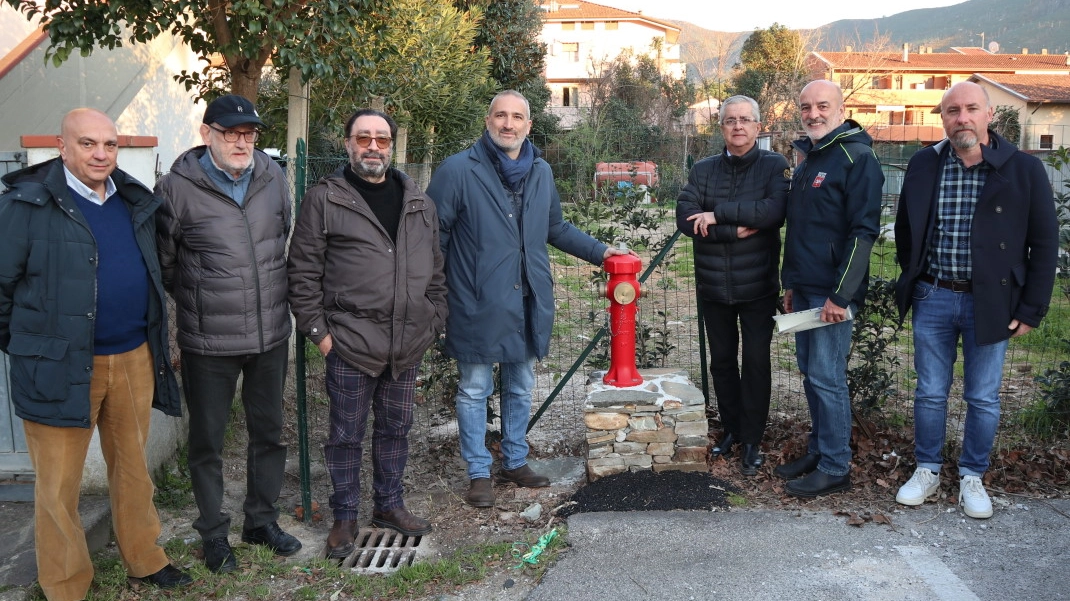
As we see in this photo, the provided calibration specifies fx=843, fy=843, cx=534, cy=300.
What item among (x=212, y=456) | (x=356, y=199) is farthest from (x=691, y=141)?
(x=212, y=456)

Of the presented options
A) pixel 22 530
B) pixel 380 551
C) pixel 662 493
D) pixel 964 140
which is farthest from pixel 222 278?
pixel 964 140

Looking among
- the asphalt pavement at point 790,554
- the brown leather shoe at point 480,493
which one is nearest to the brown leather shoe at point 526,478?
the brown leather shoe at point 480,493

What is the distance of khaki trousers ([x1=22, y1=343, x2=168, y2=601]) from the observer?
330cm

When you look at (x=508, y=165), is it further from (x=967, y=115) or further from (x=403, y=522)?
(x=967, y=115)

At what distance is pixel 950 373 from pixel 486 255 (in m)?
2.44

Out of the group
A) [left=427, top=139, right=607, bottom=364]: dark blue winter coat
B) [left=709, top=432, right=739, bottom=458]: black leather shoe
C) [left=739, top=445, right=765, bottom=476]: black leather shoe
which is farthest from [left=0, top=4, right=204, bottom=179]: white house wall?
[left=739, top=445, right=765, bottom=476]: black leather shoe

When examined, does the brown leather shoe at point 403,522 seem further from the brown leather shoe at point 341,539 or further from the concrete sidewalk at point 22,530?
the concrete sidewalk at point 22,530

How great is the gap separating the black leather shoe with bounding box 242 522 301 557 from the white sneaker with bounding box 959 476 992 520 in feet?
10.9

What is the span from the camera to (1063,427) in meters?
5.04

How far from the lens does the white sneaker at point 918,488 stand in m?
4.33

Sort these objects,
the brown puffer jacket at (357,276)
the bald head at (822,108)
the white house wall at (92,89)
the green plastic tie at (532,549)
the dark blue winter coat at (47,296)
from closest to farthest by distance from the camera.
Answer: the dark blue winter coat at (47,296) < the brown puffer jacket at (357,276) < the green plastic tie at (532,549) < the bald head at (822,108) < the white house wall at (92,89)

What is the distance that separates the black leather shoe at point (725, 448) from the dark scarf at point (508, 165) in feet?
6.43

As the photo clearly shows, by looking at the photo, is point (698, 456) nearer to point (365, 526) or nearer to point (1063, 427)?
point (365, 526)

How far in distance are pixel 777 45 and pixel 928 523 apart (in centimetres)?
2828
